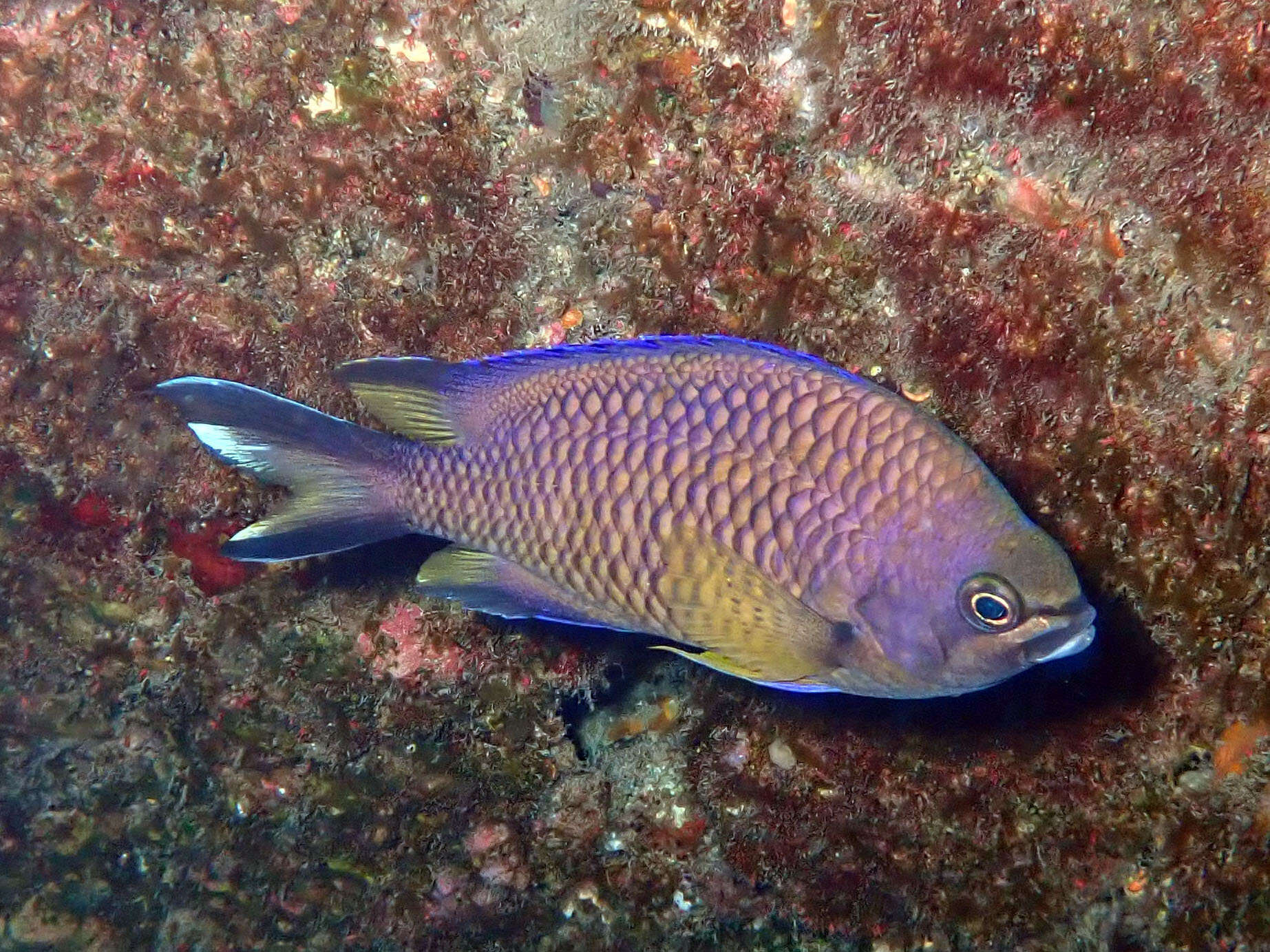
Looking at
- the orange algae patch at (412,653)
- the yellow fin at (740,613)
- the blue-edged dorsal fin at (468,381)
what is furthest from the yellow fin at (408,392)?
the orange algae patch at (412,653)

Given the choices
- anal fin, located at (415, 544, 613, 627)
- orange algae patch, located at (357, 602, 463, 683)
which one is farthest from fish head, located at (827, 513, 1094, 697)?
orange algae patch, located at (357, 602, 463, 683)

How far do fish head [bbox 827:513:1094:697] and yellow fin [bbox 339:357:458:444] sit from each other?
1.55 meters

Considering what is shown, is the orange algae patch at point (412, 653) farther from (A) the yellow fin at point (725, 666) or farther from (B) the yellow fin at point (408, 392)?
(A) the yellow fin at point (725, 666)

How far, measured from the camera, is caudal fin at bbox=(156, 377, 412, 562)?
8.36 feet

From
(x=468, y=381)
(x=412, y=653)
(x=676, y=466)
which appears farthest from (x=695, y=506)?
(x=412, y=653)

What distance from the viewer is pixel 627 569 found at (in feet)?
7.68

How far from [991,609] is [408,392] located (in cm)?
203

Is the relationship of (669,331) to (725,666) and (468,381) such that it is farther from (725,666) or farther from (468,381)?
(725,666)

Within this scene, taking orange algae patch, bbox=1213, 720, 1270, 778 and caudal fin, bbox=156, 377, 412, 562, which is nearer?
caudal fin, bbox=156, 377, 412, 562

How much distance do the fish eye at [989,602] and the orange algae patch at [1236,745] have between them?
1.46 metres

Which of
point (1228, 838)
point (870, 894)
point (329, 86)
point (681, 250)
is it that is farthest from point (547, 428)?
point (1228, 838)

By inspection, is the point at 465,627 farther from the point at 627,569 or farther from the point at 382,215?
the point at 382,215

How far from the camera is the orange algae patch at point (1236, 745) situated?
8.77ft

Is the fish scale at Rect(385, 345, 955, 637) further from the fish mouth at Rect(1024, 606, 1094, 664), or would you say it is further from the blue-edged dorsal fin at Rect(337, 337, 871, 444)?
the fish mouth at Rect(1024, 606, 1094, 664)
